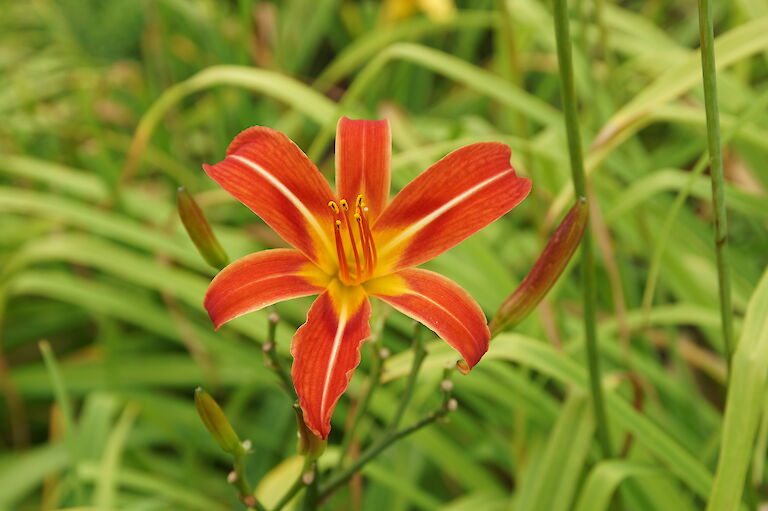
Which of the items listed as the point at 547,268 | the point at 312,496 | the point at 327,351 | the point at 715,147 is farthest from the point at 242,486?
the point at 715,147

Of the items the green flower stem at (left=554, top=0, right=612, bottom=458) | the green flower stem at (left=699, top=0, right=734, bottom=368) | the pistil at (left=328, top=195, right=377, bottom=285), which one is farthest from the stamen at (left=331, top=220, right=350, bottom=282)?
the green flower stem at (left=699, top=0, right=734, bottom=368)

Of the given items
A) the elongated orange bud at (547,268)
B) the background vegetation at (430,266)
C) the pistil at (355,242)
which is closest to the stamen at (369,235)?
the pistil at (355,242)

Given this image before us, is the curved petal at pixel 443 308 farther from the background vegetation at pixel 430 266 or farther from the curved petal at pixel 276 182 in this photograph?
the background vegetation at pixel 430 266

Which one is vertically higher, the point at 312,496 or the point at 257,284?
the point at 257,284

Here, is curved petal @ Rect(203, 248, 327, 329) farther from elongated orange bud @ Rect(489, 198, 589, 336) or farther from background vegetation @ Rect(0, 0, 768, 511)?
background vegetation @ Rect(0, 0, 768, 511)

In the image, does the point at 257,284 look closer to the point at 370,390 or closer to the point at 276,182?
the point at 276,182

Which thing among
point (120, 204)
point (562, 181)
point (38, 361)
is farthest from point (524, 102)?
point (38, 361)
